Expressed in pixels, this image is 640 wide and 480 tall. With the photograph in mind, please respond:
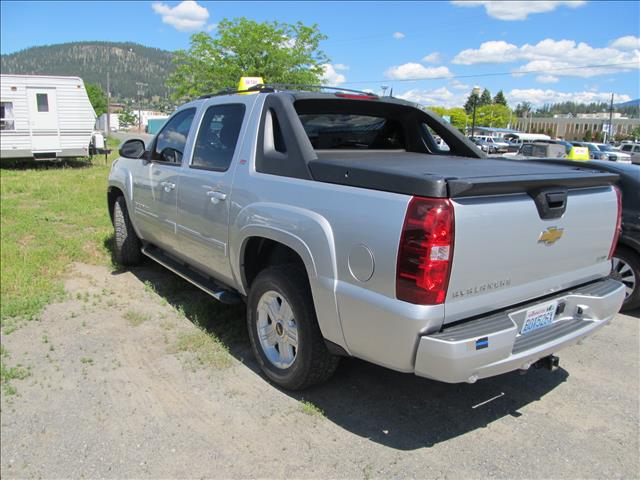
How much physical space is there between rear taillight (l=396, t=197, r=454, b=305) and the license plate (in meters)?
0.69

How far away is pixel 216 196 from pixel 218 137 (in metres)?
0.56

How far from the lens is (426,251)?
2.43m

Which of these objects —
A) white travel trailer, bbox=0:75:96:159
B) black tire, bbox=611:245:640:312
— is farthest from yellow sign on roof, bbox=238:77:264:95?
white travel trailer, bbox=0:75:96:159

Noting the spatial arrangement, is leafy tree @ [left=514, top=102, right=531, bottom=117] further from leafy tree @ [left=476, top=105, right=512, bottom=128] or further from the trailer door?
the trailer door

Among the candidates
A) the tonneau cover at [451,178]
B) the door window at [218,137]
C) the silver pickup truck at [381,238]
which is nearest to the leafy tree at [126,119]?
the door window at [218,137]

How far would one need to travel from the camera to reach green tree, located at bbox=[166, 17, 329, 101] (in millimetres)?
20625

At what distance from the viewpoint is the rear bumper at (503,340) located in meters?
2.50

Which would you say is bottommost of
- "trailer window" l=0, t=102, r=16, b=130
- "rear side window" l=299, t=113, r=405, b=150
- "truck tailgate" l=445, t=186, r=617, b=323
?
"truck tailgate" l=445, t=186, r=617, b=323

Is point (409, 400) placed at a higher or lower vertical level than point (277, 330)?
lower

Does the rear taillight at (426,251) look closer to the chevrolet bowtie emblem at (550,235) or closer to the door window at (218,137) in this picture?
the chevrolet bowtie emblem at (550,235)

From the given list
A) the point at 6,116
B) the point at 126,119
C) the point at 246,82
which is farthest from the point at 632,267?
the point at 126,119

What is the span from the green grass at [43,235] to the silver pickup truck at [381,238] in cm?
166

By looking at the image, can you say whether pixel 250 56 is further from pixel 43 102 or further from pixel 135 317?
pixel 135 317

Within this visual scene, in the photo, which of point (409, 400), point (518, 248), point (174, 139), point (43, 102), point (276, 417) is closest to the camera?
point (518, 248)
